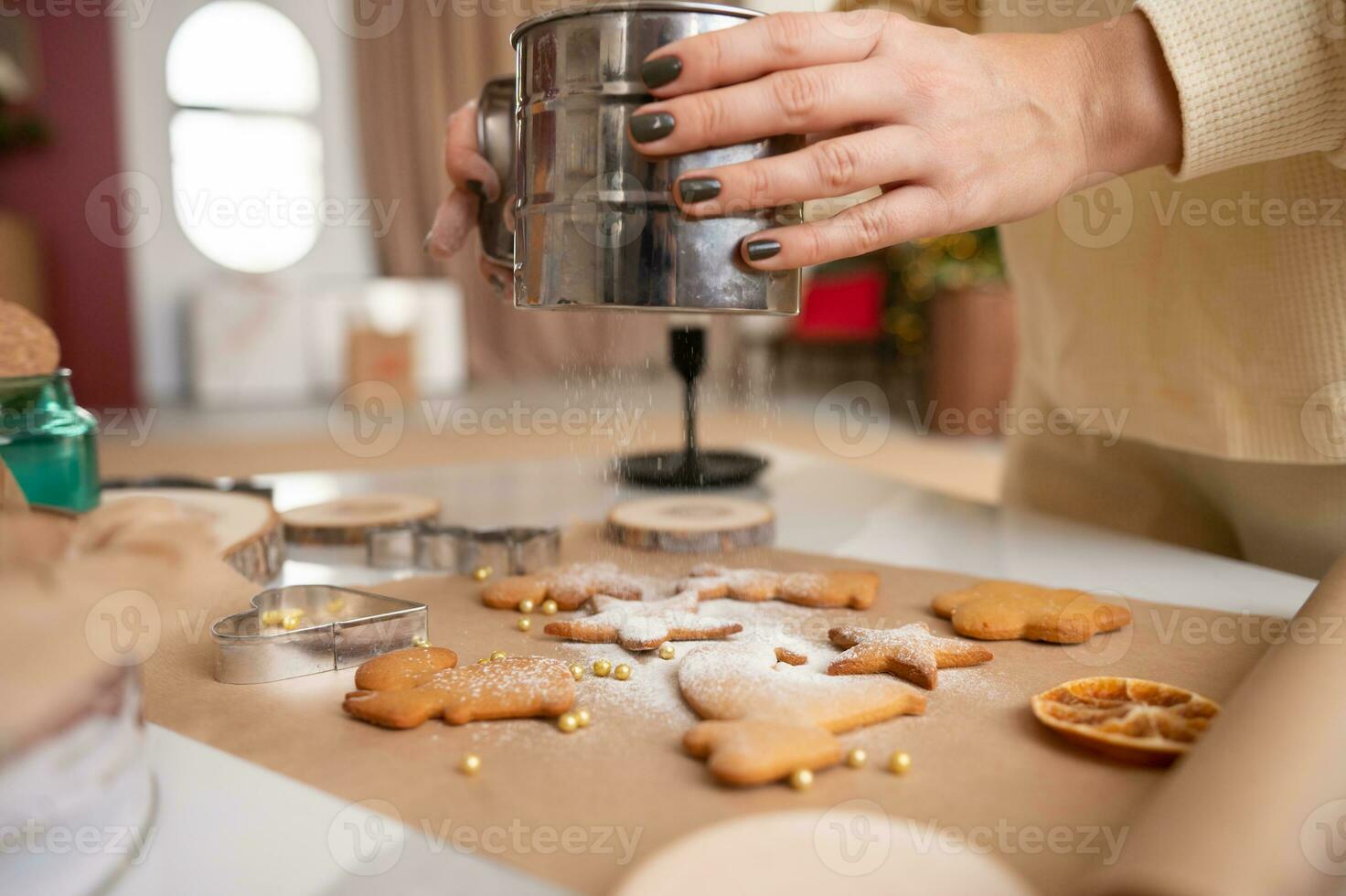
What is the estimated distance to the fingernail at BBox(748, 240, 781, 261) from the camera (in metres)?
0.59

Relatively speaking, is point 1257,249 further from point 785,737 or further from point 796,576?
point 785,737

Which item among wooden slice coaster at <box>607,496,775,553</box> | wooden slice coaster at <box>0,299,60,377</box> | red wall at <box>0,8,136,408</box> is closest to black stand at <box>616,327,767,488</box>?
wooden slice coaster at <box>607,496,775,553</box>

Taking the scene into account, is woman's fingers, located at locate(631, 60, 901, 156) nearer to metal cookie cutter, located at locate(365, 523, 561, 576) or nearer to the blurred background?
metal cookie cutter, located at locate(365, 523, 561, 576)

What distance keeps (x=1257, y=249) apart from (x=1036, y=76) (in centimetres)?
36

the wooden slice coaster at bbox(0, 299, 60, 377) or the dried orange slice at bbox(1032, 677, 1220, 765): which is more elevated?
the wooden slice coaster at bbox(0, 299, 60, 377)

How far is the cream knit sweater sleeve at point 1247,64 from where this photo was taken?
0.64 m

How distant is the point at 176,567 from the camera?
1.31ft

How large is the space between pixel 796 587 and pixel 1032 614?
0.17 metres

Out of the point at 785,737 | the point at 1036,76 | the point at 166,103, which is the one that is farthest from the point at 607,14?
the point at 166,103

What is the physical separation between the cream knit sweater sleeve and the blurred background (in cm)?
341

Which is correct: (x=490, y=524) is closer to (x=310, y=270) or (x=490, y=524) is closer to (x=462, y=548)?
(x=462, y=548)

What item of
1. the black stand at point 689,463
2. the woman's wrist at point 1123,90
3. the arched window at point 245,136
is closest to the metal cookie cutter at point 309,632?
the woman's wrist at point 1123,90

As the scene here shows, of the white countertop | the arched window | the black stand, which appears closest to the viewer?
the white countertop

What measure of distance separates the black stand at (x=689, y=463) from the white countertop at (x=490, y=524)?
0.03m
